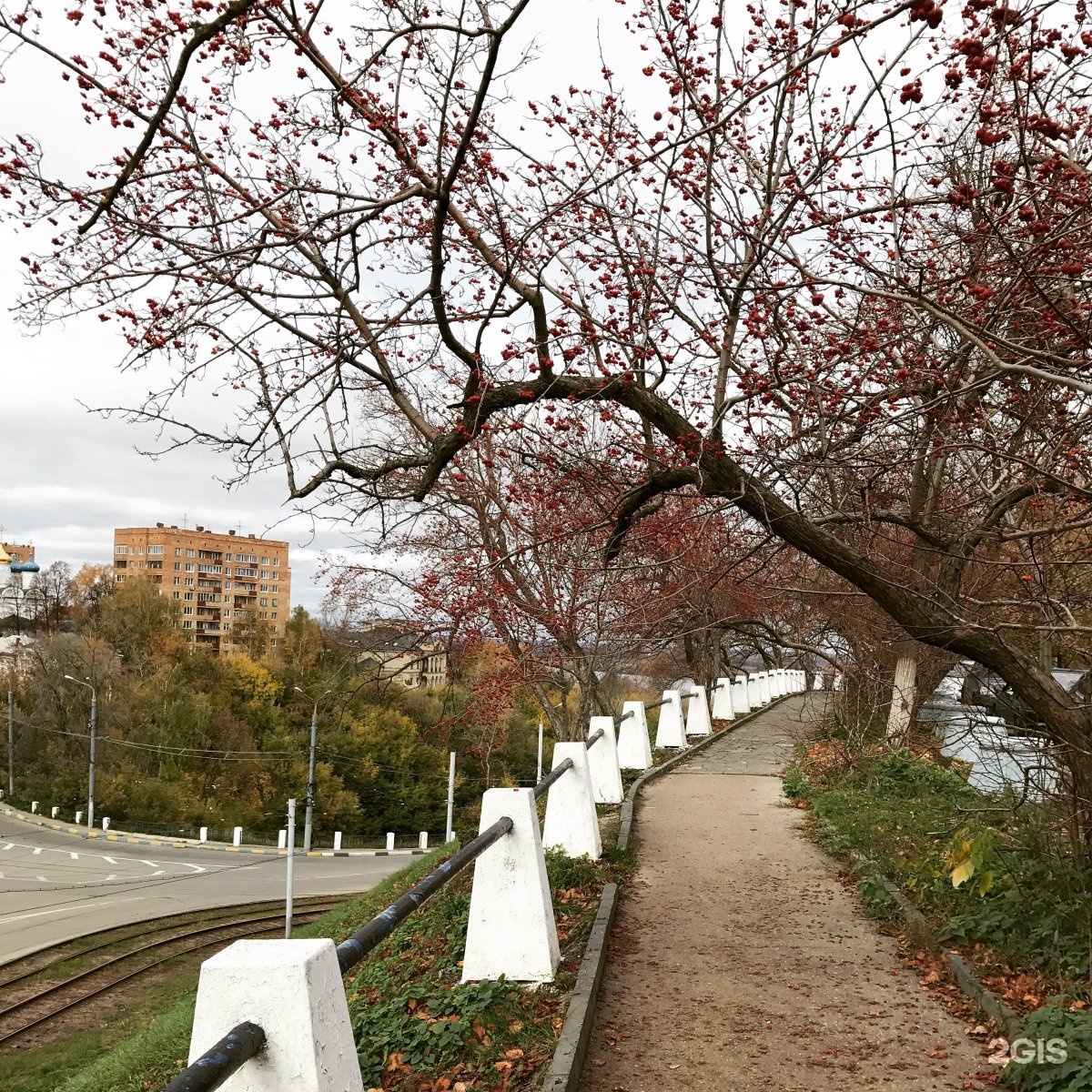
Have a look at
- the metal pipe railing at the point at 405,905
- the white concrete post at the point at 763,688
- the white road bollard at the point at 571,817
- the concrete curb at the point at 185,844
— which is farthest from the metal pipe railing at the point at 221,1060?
the concrete curb at the point at 185,844

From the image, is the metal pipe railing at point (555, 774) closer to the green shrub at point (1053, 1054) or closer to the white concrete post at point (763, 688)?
the green shrub at point (1053, 1054)

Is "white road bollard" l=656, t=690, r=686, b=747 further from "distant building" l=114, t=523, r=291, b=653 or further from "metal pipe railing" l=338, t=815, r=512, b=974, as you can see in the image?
"distant building" l=114, t=523, r=291, b=653

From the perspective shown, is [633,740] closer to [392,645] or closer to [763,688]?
[392,645]

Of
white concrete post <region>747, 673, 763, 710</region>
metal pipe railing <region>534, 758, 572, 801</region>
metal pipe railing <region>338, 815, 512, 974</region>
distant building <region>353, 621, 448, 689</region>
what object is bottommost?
metal pipe railing <region>338, 815, 512, 974</region>

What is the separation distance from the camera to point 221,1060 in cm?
227

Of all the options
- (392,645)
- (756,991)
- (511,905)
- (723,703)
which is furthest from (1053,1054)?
(723,703)

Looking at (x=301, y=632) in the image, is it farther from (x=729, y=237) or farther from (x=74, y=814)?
(x=729, y=237)

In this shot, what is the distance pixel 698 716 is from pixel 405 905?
1732 centimetres

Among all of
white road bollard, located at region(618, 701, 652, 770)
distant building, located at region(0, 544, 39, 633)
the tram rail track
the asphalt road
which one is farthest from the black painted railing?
distant building, located at region(0, 544, 39, 633)

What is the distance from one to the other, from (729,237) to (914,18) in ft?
9.82

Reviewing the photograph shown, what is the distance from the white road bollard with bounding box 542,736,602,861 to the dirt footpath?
61cm

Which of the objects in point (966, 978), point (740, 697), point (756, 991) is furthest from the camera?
point (740, 697)

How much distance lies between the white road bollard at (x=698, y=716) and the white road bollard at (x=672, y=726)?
6.48 feet

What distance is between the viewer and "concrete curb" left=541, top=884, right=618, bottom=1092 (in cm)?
443
